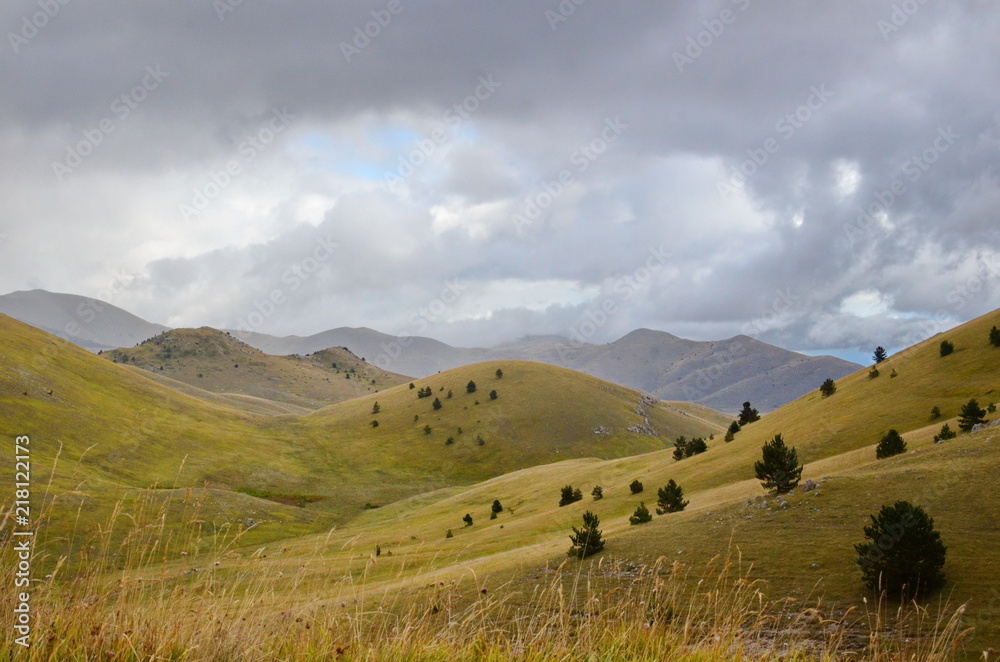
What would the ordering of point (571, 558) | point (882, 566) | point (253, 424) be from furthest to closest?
point (253, 424) → point (571, 558) → point (882, 566)

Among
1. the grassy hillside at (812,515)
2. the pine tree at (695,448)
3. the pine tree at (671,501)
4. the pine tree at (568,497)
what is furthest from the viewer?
the pine tree at (695,448)

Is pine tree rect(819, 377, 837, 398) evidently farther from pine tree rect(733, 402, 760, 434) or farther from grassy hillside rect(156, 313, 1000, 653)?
pine tree rect(733, 402, 760, 434)

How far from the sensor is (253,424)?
12106 centimetres

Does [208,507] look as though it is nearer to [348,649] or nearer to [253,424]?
[348,649]

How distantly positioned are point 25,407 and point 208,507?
138ft

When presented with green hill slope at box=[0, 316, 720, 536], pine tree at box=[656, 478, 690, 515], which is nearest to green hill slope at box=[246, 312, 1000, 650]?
pine tree at box=[656, 478, 690, 515]

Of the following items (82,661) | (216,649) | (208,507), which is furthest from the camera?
(208,507)

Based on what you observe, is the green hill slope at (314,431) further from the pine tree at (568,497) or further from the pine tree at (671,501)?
the pine tree at (671,501)

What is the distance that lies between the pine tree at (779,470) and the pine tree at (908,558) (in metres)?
8.52

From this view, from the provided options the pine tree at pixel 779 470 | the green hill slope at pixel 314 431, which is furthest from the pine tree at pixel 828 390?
the green hill slope at pixel 314 431

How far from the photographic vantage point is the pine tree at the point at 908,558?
12312 mm

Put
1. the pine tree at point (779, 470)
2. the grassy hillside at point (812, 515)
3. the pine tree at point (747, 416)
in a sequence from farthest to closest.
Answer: the pine tree at point (747, 416), the pine tree at point (779, 470), the grassy hillside at point (812, 515)

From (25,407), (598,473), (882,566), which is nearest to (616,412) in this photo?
(598,473)

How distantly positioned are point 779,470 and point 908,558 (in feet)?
31.2
